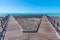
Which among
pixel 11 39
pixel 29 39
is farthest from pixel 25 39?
pixel 11 39

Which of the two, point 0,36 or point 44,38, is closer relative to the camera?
point 0,36

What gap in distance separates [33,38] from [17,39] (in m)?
0.94

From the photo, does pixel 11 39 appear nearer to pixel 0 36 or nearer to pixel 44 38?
pixel 0 36

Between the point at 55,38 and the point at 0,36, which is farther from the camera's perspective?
the point at 55,38

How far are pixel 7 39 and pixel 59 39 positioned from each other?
2908 millimetres

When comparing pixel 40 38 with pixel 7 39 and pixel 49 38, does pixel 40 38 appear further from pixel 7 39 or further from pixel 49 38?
pixel 7 39

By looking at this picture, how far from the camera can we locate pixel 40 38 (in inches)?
311

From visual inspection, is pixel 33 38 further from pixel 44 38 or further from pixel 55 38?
pixel 55 38

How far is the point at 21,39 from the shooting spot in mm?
7703

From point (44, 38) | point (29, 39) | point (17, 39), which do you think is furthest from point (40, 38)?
point (17, 39)

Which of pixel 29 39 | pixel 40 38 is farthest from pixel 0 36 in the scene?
pixel 40 38

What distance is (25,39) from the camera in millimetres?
7637

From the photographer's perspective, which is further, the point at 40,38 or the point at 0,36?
the point at 40,38

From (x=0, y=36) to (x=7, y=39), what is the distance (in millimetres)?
459
